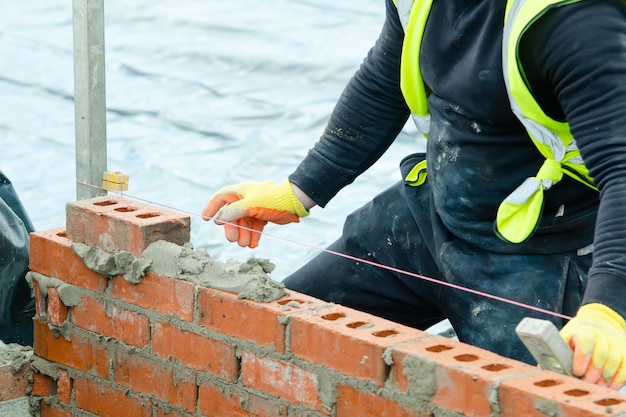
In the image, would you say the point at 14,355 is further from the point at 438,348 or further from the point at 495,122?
the point at 495,122

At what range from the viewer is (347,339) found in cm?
266

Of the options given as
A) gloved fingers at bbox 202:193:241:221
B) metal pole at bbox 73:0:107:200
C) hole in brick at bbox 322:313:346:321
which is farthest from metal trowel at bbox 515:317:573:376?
metal pole at bbox 73:0:107:200

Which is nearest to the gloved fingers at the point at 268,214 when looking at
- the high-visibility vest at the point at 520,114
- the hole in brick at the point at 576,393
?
the high-visibility vest at the point at 520,114

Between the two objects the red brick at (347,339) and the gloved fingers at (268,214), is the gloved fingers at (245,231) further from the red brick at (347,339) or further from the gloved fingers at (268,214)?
the red brick at (347,339)

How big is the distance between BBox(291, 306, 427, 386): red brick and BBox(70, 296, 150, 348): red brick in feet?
2.00

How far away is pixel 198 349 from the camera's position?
3.07 meters

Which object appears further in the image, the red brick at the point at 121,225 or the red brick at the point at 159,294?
the red brick at the point at 121,225

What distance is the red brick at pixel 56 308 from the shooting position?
3.45 m

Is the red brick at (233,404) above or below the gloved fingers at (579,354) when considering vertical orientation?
below

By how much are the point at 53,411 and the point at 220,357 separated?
0.86m

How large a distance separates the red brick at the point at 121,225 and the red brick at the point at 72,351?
32 centimetres

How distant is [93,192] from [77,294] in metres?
0.33

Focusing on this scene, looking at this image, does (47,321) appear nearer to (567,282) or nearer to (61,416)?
(61,416)

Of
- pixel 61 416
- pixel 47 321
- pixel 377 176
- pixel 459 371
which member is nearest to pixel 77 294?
pixel 47 321
